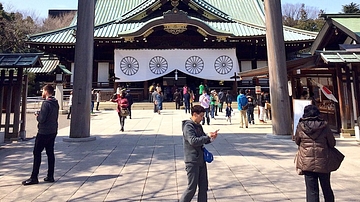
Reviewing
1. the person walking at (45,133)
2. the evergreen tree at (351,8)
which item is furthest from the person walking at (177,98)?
the evergreen tree at (351,8)

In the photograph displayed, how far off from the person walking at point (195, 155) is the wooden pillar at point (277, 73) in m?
5.59

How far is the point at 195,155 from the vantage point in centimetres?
267

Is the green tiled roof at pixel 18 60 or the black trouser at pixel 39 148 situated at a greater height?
the green tiled roof at pixel 18 60

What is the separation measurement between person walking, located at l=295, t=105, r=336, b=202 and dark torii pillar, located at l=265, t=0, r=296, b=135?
510cm

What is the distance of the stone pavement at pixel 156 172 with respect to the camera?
3.41m

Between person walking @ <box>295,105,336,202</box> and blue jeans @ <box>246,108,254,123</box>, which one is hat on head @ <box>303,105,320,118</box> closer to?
person walking @ <box>295,105,336,202</box>

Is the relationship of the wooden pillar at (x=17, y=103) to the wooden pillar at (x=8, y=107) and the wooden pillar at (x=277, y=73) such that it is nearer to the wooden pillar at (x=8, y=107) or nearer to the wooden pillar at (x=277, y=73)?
the wooden pillar at (x=8, y=107)

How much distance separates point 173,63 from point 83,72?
12385mm

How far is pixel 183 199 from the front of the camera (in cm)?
269

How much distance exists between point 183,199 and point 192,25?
1741 cm

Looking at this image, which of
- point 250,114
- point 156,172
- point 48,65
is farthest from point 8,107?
point 48,65

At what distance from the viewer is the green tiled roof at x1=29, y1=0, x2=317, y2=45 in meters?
19.2

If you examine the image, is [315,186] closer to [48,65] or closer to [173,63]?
[173,63]

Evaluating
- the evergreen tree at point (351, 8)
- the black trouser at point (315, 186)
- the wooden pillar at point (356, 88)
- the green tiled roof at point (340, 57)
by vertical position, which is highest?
the evergreen tree at point (351, 8)
